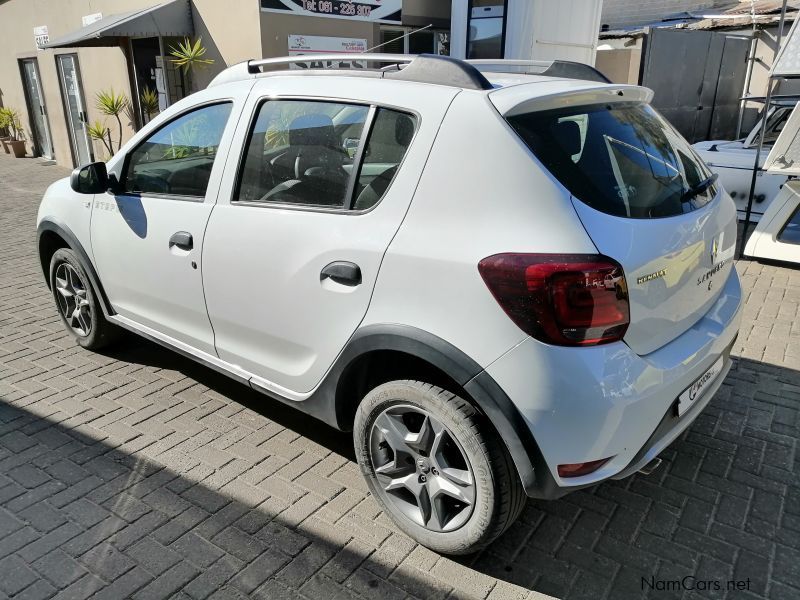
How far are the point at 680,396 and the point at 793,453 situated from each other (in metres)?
1.36

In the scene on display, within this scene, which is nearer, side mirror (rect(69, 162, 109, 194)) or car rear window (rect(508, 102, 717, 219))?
car rear window (rect(508, 102, 717, 219))

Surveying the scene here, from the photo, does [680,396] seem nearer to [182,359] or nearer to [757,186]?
[182,359]

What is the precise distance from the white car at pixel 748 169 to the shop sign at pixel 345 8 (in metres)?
5.17

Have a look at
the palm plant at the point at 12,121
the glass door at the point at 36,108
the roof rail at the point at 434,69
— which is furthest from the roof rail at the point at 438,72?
the palm plant at the point at 12,121

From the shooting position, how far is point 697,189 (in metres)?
2.67

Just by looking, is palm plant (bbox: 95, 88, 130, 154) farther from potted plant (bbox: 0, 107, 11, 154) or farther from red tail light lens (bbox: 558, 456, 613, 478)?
red tail light lens (bbox: 558, 456, 613, 478)

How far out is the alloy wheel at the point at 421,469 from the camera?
242 cm

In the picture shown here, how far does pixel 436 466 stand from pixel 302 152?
1498 millimetres

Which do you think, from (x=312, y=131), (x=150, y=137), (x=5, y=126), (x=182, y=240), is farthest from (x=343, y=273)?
(x=5, y=126)

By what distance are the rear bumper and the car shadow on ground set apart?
0.50m

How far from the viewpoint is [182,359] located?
4.38m

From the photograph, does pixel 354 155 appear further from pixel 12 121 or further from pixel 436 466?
pixel 12 121

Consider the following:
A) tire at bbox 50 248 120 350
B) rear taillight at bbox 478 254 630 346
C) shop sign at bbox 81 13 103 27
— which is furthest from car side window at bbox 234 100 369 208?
shop sign at bbox 81 13 103 27

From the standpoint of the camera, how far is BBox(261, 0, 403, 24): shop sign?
8492 millimetres
